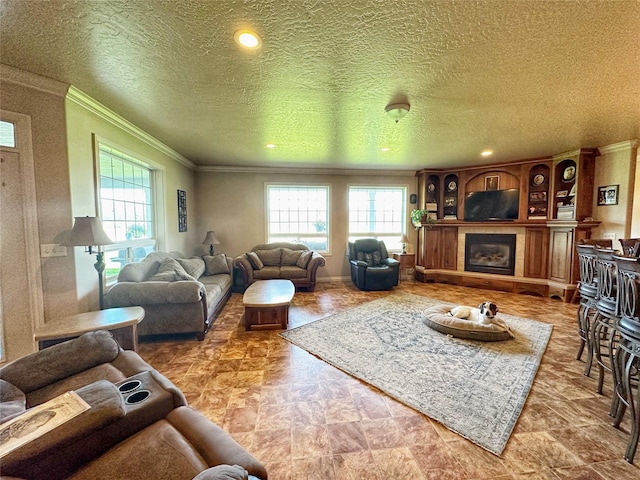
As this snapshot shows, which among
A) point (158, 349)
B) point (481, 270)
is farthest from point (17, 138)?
point (481, 270)

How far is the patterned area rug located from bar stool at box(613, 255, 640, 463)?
0.52 metres

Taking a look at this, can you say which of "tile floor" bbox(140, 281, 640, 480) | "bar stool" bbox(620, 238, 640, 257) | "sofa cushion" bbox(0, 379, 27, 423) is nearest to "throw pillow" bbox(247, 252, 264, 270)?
"tile floor" bbox(140, 281, 640, 480)

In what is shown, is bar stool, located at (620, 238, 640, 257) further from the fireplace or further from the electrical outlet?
the electrical outlet

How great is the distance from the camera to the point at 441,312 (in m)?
3.46

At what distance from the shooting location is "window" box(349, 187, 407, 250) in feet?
20.3

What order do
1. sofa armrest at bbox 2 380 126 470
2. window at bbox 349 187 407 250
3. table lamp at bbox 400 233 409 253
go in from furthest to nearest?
window at bbox 349 187 407 250
table lamp at bbox 400 233 409 253
sofa armrest at bbox 2 380 126 470

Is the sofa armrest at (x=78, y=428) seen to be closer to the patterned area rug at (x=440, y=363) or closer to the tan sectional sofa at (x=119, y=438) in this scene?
the tan sectional sofa at (x=119, y=438)

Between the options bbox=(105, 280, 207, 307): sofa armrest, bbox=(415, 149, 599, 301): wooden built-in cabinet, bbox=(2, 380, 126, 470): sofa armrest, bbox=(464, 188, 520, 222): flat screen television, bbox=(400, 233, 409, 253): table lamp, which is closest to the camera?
bbox=(2, 380, 126, 470): sofa armrest

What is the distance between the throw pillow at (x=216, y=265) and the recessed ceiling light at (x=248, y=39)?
378 cm

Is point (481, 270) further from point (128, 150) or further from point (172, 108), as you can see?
point (128, 150)

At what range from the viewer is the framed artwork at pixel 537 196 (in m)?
4.98

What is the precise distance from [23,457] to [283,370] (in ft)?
5.74

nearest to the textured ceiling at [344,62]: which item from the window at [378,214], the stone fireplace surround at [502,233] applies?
the stone fireplace surround at [502,233]

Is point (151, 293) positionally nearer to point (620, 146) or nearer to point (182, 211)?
point (182, 211)
